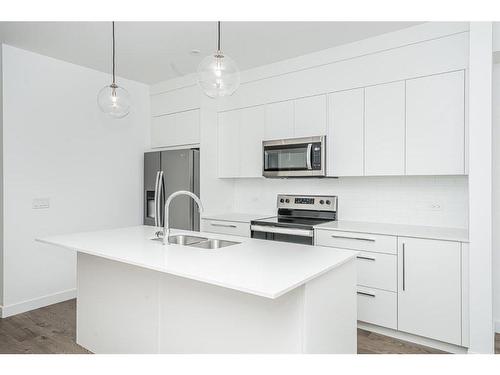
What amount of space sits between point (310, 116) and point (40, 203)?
9.46 feet

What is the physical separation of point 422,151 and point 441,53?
793mm

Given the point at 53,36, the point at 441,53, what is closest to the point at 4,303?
the point at 53,36

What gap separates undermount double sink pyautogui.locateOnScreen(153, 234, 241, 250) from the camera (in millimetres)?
2508

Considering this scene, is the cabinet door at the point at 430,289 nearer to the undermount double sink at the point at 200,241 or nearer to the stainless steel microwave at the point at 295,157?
the stainless steel microwave at the point at 295,157

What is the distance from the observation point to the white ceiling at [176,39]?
2975 mm

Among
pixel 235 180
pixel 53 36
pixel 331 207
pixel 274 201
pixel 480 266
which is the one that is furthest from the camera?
pixel 235 180

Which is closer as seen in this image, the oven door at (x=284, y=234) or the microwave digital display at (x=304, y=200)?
the oven door at (x=284, y=234)

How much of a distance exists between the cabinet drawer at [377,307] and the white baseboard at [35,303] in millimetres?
3035

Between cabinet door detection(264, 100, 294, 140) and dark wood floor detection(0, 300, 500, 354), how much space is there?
2.05 m

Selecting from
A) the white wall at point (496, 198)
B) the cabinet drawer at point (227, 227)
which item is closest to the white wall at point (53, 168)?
the cabinet drawer at point (227, 227)

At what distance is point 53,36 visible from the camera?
10.5 feet

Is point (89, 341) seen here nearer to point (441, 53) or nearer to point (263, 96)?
point (263, 96)
